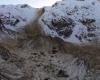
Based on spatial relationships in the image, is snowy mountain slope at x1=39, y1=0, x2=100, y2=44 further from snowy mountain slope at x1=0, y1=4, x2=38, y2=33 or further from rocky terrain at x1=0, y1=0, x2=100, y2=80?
snowy mountain slope at x1=0, y1=4, x2=38, y2=33

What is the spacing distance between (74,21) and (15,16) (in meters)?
1.69

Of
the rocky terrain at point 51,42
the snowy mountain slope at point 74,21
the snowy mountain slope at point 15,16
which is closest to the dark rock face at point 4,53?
the rocky terrain at point 51,42

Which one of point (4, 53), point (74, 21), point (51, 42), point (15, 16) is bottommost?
point (4, 53)

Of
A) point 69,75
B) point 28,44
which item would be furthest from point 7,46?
point 69,75

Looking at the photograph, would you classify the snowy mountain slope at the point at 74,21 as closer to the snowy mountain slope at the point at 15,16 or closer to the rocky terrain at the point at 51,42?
the rocky terrain at the point at 51,42

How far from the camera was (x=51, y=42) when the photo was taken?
847cm

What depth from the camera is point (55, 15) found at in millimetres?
8930

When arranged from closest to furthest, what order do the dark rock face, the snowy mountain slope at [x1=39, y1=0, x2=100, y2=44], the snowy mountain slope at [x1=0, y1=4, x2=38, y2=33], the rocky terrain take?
the rocky terrain < the dark rock face < the snowy mountain slope at [x1=39, y1=0, x2=100, y2=44] < the snowy mountain slope at [x1=0, y1=4, x2=38, y2=33]

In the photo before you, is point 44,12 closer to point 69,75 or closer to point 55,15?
point 55,15

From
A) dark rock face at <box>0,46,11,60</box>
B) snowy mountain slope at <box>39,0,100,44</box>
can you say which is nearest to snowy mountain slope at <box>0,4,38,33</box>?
snowy mountain slope at <box>39,0,100,44</box>

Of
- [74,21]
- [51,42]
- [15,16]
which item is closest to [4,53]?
[51,42]

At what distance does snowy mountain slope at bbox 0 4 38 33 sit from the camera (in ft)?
29.0

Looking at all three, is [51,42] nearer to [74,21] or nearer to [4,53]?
[74,21]

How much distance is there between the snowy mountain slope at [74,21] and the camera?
8438mm
